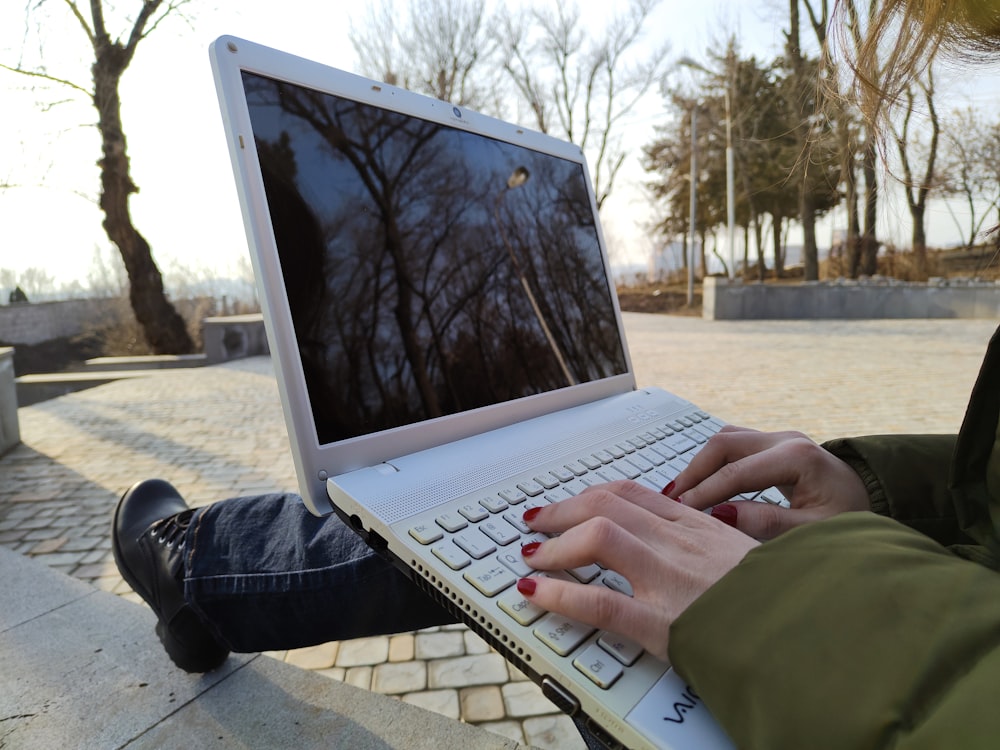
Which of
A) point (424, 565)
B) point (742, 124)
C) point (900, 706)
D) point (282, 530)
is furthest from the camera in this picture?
point (742, 124)

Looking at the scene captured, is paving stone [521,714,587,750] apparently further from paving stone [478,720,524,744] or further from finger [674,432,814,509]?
finger [674,432,814,509]

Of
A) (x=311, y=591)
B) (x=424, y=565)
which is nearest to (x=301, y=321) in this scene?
(x=424, y=565)

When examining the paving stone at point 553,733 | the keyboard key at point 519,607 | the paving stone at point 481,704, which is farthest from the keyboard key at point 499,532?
the paving stone at point 481,704

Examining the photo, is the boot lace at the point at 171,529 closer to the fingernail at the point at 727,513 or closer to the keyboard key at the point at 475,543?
the keyboard key at the point at 475,543

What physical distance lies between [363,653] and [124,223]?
1328cm

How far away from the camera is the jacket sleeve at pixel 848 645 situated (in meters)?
0.49

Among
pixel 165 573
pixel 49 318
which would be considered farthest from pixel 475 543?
pixel 49 318

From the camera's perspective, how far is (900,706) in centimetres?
49

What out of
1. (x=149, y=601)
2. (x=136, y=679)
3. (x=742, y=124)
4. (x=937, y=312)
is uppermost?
(x=742, y=124)

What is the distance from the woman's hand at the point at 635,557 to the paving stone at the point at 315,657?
1.64 m

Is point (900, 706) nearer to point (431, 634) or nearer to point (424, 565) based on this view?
point (424, 565)

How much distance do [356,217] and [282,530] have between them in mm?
661

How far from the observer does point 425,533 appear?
784mm

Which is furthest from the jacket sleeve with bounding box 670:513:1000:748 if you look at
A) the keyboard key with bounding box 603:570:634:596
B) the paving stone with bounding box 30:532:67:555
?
the paving stone with bounding box 30:532:67:555
